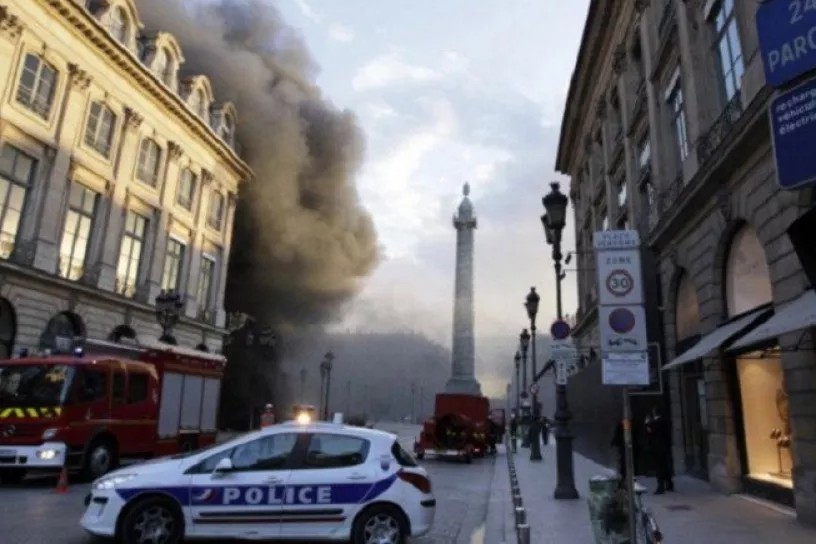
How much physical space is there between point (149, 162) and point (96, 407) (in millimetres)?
20076

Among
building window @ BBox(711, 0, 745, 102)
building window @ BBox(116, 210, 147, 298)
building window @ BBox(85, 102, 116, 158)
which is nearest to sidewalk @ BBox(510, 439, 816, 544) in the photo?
building window @ BBox(711, 0, 745, 102)

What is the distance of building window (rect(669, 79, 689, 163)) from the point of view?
14700 millimetres

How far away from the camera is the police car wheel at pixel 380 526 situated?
6441 millimetres

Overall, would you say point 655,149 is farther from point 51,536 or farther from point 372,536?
point 51,536

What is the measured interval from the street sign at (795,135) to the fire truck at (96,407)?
38.9 feet

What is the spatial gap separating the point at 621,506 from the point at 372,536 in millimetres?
2580

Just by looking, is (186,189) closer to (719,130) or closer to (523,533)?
(719,130)

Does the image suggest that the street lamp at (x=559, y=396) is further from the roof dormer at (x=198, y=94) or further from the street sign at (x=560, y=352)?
the roof dormer at (x=198, y=94)

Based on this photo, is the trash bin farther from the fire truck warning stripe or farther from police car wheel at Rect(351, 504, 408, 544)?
the fire truck warning stripe

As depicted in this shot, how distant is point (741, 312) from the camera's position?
11289mm

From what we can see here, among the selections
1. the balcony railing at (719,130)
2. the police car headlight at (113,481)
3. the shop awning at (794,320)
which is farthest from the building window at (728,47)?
the police car headlight at (113,481)

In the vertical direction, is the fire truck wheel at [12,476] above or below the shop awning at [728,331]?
below

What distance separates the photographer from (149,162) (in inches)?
1153

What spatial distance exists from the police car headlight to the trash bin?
4722mm
